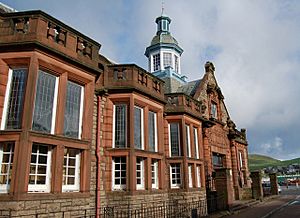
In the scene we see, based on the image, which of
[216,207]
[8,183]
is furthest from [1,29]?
[216,207]

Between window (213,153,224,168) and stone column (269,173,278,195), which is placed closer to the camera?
window (213,153,224,168)

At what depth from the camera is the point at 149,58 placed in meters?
31.1

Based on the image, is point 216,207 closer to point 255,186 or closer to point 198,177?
point 198,177

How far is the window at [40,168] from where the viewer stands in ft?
27.0

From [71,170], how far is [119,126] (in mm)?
3187

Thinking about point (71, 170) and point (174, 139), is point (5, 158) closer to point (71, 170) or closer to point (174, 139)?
point (71, 170)

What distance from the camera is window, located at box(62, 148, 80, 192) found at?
30.3ft

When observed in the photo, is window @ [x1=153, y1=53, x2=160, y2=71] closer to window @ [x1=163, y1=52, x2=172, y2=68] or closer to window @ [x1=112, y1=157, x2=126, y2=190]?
window @ [x1=163, y1=52, x2=172, y2=68]

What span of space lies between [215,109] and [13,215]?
814 inches

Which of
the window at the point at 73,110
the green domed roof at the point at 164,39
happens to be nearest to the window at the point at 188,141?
the window at the point at 73,110

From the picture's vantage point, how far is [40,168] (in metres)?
8.48

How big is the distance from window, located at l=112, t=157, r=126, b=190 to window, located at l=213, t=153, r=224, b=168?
1360cm

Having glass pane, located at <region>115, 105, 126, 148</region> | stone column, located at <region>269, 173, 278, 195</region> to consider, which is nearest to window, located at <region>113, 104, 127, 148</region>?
glass pane, located at <region>115, 105, 126, 148</region>

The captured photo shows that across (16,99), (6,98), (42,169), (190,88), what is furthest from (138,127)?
(190,88)
